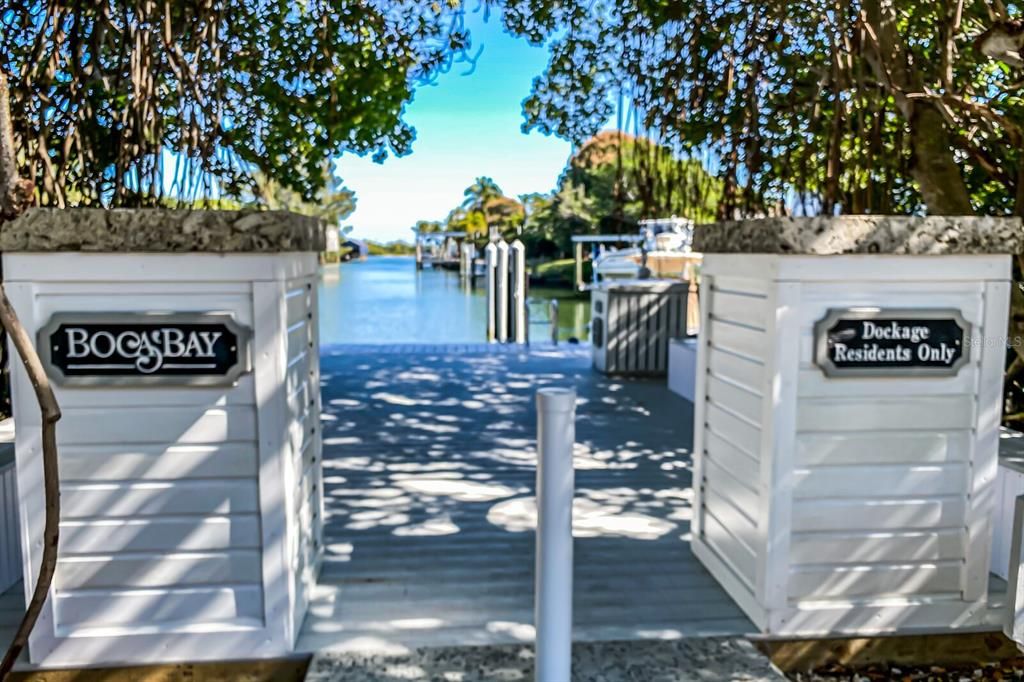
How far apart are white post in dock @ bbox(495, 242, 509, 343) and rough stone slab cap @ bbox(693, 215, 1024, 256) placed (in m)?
10.5

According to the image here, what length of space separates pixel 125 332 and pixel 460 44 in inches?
225

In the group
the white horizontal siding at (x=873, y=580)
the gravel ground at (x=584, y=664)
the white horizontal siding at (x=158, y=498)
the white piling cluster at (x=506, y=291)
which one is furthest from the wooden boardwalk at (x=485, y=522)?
the white piling cluster at (x=506, y=291)

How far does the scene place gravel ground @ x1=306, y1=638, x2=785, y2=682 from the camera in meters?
2.36

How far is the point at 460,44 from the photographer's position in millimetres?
7262

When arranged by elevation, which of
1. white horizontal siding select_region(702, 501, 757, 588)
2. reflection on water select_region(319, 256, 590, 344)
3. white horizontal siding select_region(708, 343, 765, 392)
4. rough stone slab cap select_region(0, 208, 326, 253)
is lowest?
reflection on water select_region(319, 256, 590, 344)

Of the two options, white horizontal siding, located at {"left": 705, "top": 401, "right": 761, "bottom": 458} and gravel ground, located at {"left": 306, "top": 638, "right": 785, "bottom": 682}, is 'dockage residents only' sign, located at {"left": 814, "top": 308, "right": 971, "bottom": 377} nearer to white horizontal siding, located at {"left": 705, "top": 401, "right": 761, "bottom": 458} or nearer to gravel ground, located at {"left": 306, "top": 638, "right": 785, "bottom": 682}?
white horizontal siding, located at {"left": 705, "top": 401, "right": 761, "bottom": 458}

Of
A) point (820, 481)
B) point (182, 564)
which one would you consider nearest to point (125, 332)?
point (182, 564)

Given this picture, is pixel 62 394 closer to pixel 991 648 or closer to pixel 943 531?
pixel 943 531

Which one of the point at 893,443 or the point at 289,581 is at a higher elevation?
the point at 893,443

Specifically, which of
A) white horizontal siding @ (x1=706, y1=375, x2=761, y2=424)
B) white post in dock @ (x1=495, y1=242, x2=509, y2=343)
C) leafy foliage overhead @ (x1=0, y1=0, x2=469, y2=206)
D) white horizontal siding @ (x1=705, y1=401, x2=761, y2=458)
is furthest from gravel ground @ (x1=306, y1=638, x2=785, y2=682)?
white post in dock @ (x1=495, y1=242, x2=509, y2=343)

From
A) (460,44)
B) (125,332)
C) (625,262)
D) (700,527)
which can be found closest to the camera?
(125,332)

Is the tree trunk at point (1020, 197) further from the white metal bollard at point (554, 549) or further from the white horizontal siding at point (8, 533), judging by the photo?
the white horizontal siding at point (8, 533)

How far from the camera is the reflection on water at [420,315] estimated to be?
1923 centimetres

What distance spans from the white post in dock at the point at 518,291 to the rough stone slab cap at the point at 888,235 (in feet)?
→ 32.2
